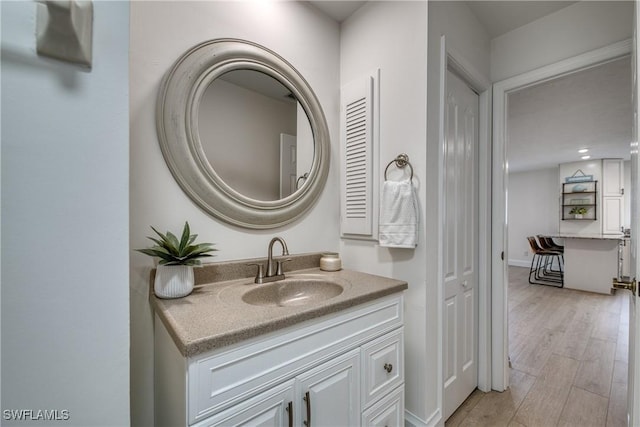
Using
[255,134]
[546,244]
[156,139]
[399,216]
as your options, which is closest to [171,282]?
[156,139]

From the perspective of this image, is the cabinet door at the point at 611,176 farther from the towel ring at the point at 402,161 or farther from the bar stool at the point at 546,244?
the towel ring at the point at 402,161

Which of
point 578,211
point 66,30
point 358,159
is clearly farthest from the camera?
point 578,211

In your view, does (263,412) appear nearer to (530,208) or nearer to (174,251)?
(174,251)

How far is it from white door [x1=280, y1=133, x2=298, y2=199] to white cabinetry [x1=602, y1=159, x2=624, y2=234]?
23.8 ft

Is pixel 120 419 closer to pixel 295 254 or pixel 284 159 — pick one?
pixel 295 254

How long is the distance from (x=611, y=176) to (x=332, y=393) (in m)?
7.75

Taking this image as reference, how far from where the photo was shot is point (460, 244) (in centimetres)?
161

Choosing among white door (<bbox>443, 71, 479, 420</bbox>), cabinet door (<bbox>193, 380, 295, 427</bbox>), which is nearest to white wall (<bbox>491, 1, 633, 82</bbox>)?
white door (<bbox>443, 71, 479, 420</bbox>)

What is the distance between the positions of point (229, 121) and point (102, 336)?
1017 millimetres

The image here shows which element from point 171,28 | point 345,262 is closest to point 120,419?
point 345,262

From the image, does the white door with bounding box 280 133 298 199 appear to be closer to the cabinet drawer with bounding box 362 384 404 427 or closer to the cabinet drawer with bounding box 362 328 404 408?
the cabinet drawer with bounding box 362 328 404 408

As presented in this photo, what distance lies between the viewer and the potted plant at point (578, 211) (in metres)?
5.59

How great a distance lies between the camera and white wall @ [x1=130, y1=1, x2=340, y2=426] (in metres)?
1.02

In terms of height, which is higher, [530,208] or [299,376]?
[530,208]
